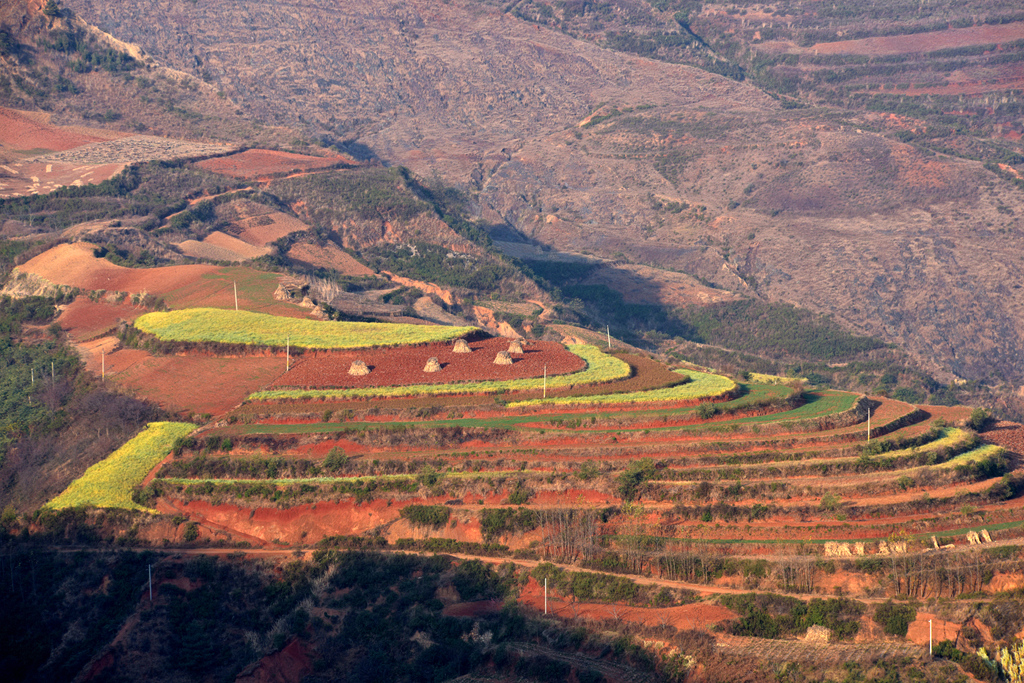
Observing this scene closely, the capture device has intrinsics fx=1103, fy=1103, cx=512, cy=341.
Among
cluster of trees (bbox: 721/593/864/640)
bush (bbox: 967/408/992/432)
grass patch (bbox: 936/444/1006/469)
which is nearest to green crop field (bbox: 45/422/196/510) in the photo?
cluster of trees (bbox: 721/593/864/640)

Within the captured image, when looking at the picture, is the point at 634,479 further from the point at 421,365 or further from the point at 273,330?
the point at 273,330

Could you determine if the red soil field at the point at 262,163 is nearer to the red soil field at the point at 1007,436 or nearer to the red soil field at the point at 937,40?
the red soil field at the point at 1007,436

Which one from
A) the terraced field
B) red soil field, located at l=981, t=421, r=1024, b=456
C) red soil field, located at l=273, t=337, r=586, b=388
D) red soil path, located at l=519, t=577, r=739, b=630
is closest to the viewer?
red soil path, located at l=519, t=577, r=739, b=630

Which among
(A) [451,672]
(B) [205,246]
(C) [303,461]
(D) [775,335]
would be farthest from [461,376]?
(D) [775,335]

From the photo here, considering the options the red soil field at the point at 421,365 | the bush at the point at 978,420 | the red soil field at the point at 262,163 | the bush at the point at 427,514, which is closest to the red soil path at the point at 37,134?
the red soil field at the point at 262,163

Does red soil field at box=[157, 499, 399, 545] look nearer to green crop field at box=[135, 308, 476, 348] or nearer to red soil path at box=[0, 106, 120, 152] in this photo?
green crop field at box=[135, 308, 476, 348]

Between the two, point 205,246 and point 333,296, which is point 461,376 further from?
point 205,246
